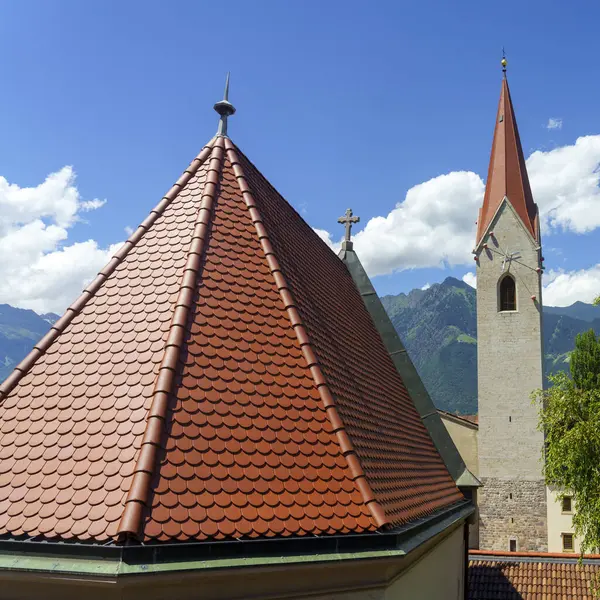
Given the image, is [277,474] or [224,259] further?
[224,259]

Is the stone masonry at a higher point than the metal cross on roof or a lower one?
lower

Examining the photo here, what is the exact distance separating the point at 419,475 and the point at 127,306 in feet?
14.7

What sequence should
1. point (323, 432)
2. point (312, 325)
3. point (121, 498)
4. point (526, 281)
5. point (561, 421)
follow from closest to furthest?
1. point (121, 498)
2. point (323, 432)
3. point (312, 325)
4. point (561, 421)
5. point (526, 281)

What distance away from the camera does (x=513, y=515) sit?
31.6 metres

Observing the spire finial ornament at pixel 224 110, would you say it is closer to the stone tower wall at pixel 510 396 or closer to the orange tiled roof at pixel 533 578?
the orange tiled roof at pixel 533 578

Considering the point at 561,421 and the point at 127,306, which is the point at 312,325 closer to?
the point at 127,306

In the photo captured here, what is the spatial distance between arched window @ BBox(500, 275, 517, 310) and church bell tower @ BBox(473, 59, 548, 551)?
0.06 m

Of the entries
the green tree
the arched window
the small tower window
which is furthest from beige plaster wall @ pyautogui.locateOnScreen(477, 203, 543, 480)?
the green tree

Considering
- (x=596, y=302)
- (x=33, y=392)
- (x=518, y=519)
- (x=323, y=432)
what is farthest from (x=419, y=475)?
(x=518, y=519)

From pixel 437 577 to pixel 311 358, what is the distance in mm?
4356

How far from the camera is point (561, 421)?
1472cm

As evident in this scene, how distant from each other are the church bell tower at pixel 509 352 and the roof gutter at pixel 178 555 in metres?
30.1

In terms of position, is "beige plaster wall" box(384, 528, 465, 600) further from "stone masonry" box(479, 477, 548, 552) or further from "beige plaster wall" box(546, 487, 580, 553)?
"beige plaster wall" box(546, 487, 580, 553)

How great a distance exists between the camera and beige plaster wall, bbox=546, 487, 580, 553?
31.0m
